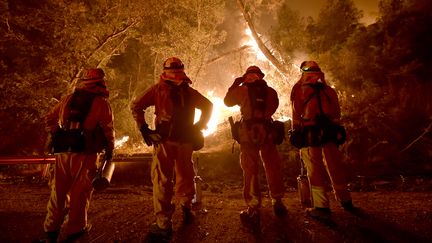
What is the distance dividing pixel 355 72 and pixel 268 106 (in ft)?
24.3

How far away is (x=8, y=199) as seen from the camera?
707 centimetres

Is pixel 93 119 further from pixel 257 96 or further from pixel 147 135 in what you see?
pixel 257 96

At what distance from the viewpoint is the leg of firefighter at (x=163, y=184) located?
416 centimetres

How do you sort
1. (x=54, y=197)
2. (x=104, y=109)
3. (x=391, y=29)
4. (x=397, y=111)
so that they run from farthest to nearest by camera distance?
1. (x=391, y=29)
2. (x=397, y=111)
3. (x=104, y=109)
4. (x=54, y=197)

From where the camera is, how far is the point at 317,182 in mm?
4629

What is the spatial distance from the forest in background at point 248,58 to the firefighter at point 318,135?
476 cm

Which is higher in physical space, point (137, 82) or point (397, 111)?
point (137, 82)

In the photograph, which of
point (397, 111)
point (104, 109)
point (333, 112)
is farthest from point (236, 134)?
point (397, 111)

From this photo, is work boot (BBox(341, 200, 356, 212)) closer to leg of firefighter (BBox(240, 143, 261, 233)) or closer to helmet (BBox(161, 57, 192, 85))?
leg of firefighter (BBox(240, 143, 261, 233))

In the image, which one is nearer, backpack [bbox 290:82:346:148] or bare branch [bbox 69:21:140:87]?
backpack [bbox 290:82:346:148]

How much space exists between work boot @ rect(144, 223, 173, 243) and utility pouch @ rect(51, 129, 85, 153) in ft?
4.28

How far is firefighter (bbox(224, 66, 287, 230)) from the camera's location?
4.82m

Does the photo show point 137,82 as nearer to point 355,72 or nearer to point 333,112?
point 355,72

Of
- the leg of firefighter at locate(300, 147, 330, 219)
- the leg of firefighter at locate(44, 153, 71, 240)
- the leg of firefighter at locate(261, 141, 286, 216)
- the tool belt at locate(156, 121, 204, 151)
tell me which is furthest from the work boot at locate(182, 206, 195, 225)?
the leg of firefighter at locate(300, 147, 330, 219)
